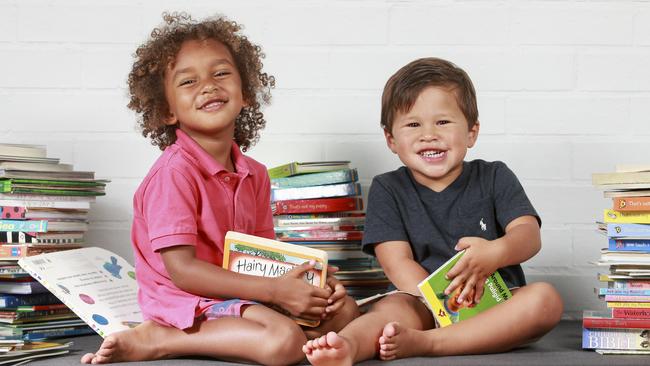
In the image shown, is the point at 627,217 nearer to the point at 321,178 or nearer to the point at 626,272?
the point at 626,272

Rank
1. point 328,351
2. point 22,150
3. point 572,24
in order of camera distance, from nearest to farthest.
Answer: point 328,351 < point 22,150 < point 572,24

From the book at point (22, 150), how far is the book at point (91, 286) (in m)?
0.25

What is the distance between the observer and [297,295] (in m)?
1.71

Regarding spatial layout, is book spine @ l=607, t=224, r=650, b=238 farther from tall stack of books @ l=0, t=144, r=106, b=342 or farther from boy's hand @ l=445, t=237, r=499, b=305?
tall stack of books @ l=0, t=144, r=106, b=342

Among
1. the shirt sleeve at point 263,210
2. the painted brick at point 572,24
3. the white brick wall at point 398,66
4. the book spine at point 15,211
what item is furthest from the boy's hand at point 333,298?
the painted brick at point 572,24

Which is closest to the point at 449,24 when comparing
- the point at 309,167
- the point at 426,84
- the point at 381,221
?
the point at 426,84

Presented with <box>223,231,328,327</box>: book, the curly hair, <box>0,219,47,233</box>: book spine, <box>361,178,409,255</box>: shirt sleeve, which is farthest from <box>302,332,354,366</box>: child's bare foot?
<box>0,219,47,233</box>: book spine

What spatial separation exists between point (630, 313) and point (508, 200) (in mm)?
355

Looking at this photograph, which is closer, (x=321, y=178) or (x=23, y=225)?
(x=23, y=225)

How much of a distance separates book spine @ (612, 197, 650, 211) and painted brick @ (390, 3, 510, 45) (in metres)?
0.70

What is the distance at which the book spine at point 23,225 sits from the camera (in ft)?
6.78

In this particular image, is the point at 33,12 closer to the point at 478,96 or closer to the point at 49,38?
the point at 49,38

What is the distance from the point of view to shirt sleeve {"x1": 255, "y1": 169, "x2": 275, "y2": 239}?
2002 mm

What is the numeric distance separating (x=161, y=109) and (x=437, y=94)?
0.60 meters
